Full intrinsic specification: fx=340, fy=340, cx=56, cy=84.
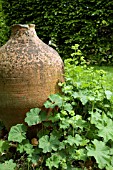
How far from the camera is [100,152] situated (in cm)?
258

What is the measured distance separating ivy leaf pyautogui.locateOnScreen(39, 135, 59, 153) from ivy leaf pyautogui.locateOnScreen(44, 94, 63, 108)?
0.85ft

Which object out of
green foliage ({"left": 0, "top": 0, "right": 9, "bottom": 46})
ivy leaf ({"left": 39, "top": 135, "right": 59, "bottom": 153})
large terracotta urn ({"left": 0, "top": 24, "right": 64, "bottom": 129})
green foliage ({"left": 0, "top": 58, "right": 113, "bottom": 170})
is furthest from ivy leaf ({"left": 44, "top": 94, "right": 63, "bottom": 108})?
green foliage ({"left": 0, "top": 0, "right": 9, "bottom": 46})

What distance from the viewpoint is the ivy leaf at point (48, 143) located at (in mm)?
2656

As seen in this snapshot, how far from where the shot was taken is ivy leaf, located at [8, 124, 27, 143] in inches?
Answer: 107

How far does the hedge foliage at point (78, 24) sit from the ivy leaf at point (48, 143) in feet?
16.9

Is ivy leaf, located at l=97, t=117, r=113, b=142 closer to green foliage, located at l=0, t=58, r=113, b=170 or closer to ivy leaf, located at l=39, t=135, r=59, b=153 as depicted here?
green foliage, located at l=0, t=58, r=113, b=170

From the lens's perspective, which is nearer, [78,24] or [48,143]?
[48,143]

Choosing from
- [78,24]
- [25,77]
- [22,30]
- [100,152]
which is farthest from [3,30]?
[100,152]

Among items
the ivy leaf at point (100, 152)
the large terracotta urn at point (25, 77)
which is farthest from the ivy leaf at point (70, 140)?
the large terracotta urn at point (25, 77)

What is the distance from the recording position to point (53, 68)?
9.85 ft

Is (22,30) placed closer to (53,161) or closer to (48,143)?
(48,143)

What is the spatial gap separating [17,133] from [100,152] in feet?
2.26

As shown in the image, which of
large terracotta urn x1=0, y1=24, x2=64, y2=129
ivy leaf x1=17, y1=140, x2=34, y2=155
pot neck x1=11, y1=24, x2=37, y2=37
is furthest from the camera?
pot neck x1=11, y1=24, x2=37, y2=37

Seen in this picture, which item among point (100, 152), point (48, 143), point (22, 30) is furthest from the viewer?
point (22, 30)
